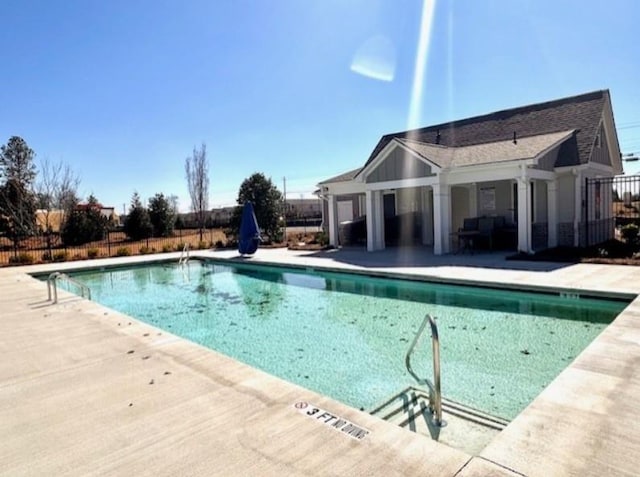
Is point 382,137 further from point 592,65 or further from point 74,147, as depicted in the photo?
point 74,147

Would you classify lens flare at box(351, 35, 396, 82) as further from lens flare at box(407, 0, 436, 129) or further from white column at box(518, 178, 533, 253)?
white column at box(518, 178, 533, 253)

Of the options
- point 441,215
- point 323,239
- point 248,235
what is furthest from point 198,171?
point 441,215

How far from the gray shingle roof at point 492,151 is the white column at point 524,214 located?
2.86 ft

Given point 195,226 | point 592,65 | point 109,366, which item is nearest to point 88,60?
point 109,366

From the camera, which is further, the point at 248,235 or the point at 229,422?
the point at 248,235

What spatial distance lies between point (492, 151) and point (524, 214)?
2789 mm

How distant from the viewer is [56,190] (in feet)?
91.1

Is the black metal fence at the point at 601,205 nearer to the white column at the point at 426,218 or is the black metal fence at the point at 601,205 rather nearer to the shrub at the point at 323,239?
the white column at the point at 426,218

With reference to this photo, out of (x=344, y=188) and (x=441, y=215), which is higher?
(x=344, y=188)

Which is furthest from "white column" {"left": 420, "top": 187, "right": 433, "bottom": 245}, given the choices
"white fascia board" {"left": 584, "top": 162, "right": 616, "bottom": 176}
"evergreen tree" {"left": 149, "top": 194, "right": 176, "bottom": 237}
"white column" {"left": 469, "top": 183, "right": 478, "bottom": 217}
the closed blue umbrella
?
"evergreen tree" {"left": 149, "top": 194, "right": 176, "bottom": 237}

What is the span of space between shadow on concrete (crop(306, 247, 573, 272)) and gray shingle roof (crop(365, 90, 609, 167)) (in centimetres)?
384

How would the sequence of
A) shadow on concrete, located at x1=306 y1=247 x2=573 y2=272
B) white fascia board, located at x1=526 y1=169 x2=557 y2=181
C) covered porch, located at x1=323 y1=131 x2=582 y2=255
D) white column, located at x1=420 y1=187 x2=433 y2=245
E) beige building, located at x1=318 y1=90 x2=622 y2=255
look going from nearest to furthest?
shadow on concrete, located at x1=306 y1=247 x2=573 y2=272 < white fascia board, located at x1=526 y1=169 x2=557 y2=181 < covered porch, located at x1=323 y1=131 x2=582 y2=255 < beige building, located at x1=318 y1=90 x2=622 y2=255 < white column, located at x1=420 y1=187 x2=433 y2=245

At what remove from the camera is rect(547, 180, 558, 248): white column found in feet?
46.0

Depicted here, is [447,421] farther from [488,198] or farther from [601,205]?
[601,205]
